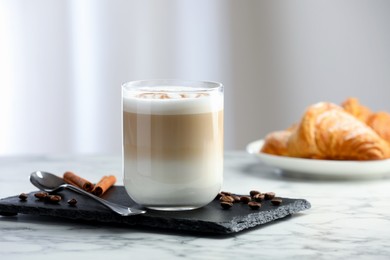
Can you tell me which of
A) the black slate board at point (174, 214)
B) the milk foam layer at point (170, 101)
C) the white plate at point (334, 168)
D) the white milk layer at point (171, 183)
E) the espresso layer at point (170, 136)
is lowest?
the white plate at point (334, 168)

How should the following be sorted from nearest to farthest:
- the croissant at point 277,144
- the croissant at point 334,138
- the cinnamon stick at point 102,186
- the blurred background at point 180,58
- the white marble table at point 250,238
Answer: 1. the white marble table at point 250,238
2. the cinnamon stick at point 102,186
3. the croissant at point 334,138
4. the croissant at point 277,144
5. the blurred background at point 180,58

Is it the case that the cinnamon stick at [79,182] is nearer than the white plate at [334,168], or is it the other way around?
the cinnamon stick at [79,182]

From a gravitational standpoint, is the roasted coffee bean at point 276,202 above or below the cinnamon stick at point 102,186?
above

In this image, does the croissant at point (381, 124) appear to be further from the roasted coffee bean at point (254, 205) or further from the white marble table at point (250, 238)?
the roasted coffee bean at point (254, 205)

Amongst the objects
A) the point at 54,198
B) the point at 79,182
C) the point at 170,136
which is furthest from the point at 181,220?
the point at 79,182

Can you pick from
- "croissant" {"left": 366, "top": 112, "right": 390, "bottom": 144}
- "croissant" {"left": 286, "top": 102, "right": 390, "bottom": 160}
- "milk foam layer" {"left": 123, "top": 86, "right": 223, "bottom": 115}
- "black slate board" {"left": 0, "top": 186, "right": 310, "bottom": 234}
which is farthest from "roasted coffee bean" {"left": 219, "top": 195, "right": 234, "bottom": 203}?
"croissant" {"left": 366, "top": 112, "right": 390, "bottom": 144}

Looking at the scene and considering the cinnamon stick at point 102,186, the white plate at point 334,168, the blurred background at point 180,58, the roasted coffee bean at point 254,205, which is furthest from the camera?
the blurred background at point 180,58

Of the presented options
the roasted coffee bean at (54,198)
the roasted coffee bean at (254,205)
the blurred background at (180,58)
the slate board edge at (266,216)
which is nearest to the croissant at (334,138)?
the slate board edge at (266,216)

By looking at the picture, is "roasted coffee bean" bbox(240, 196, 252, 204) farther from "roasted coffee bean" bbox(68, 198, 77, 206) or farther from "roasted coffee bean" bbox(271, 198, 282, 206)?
"roasted coffee bean" bbox(68, 198, 77, 206)
